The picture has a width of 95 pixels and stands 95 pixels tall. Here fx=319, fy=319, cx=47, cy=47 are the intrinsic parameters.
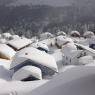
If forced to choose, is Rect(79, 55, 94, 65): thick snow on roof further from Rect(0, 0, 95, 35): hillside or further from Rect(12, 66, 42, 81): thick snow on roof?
Rect(0, 0, 95, 35): hillside

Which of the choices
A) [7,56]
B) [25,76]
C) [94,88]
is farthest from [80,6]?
[94,88]

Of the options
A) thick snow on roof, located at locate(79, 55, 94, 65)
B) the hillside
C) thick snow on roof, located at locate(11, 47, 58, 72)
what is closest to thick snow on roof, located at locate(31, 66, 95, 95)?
thick snow on roof, located at locate(11, 47, 58, 72)

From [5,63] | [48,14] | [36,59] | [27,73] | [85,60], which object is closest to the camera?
[27,73]

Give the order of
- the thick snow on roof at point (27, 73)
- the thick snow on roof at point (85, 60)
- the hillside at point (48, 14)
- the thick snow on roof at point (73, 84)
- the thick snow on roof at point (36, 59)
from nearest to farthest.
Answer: the thick snow on roof at point (73, 84)
the thick snow on roof at point (27, 73)
the thick snow on roof at point (36, 59)
the thick snow on roof at point (85, 60)
the hillside at point (48, 14)

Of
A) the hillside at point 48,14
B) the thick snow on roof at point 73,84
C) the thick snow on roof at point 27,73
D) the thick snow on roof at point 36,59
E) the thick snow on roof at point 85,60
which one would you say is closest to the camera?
the thick snow on roof at point 73,84

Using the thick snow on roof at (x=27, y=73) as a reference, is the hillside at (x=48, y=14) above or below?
below

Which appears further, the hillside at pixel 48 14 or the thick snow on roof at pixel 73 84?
the hillside at pixel 48 14

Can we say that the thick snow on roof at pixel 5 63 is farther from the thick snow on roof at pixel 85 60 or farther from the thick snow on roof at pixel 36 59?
the thick snow on roof at pixel 85 60

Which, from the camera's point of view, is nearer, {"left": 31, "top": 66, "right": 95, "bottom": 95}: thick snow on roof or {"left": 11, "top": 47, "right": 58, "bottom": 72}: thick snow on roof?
{"left": 31, "top": 66, "right": 95, "bottom": 95}: thick snow on roof

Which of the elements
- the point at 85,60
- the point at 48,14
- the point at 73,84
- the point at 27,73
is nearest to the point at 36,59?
the point at 27,73

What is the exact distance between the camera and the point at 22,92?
557cm

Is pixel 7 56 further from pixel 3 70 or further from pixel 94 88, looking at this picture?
pixel 94 88

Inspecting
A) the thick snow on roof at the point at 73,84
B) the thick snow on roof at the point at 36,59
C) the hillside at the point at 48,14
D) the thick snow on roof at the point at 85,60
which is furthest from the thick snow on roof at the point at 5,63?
the hillside at the point at 48,14

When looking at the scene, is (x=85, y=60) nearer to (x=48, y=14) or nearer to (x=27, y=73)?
(x=27, y=73)
